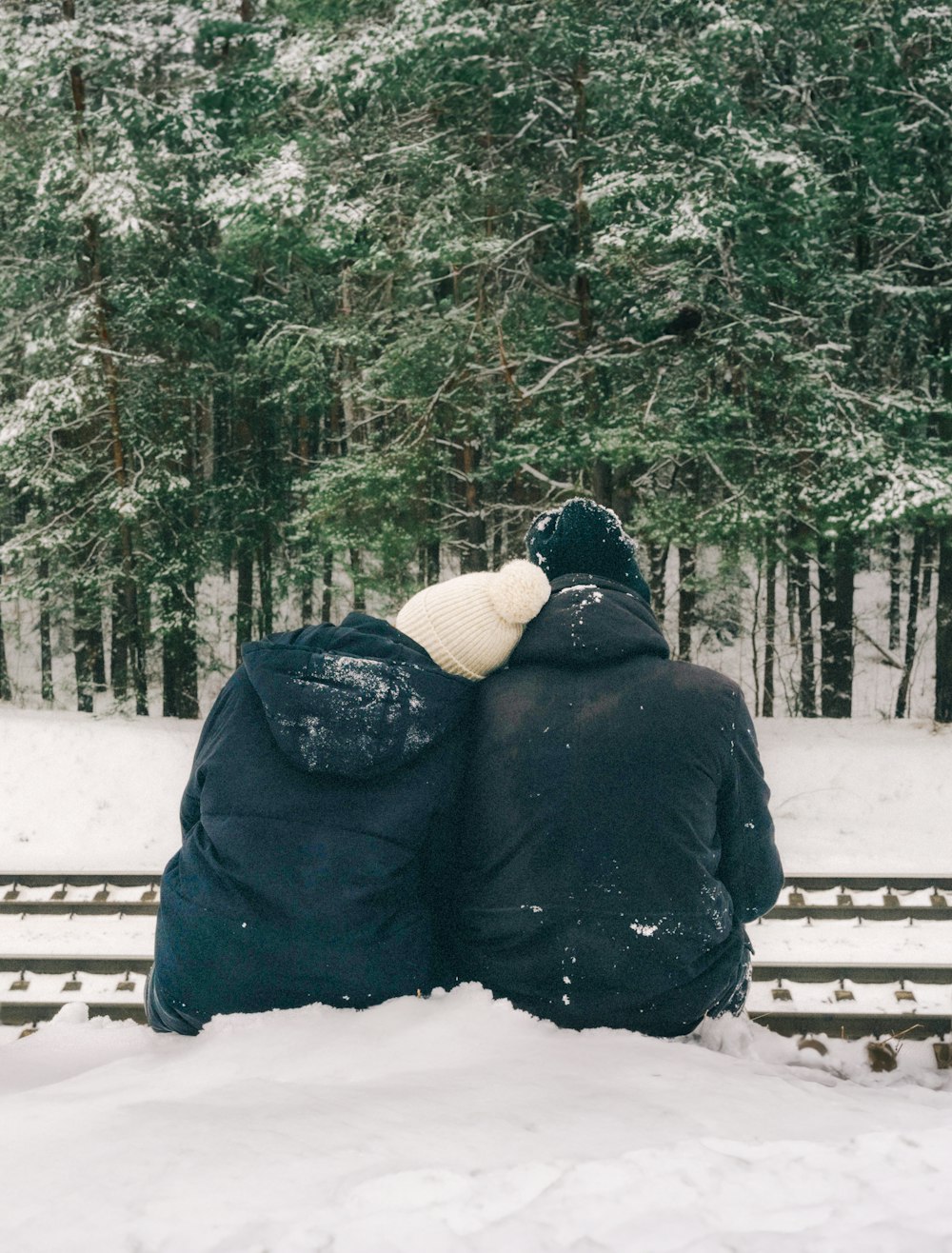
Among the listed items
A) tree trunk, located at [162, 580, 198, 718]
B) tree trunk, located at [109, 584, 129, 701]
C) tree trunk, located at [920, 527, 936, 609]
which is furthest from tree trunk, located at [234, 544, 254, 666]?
tree trunk, located at [920, 527, 936, 609]

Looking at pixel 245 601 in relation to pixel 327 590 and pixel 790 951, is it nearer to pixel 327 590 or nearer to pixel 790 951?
pixel 327 590

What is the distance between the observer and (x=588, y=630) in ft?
8.41

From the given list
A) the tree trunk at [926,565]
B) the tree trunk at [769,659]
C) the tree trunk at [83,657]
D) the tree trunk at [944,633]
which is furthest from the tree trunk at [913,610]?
the tree trunk at [83,657]

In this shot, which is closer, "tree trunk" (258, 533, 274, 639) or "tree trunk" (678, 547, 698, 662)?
"tree trunk" (678, 547, 698, 662)

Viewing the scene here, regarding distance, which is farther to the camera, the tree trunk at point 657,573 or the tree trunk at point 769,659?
the tree trunk at point 769,659

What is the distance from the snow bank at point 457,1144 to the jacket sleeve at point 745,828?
15.4 inches

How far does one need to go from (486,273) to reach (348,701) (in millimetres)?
10334

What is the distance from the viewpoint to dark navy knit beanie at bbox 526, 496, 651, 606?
2896mm

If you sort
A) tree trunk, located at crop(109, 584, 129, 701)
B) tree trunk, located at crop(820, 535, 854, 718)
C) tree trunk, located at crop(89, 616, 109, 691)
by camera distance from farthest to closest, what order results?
1. tree trunk, located at crop(89, 616, 109, 691)
2. tree trunk, located at crop(109, 584, 129, 701)
3. tree trunk, located at crop(820, 535, 854, 718)

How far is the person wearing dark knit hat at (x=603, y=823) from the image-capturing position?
8.21 feet

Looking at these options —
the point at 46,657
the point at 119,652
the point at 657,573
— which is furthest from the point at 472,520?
the point at 46,657

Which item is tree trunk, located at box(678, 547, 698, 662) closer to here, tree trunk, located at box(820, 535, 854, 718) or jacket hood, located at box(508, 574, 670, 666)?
tree trunk, located at box(820, 535, 854, 718)

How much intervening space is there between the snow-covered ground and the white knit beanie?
0.92 metres

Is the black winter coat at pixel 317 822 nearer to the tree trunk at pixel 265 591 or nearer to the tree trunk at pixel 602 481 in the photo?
the tree trunk at pixel 602 481
